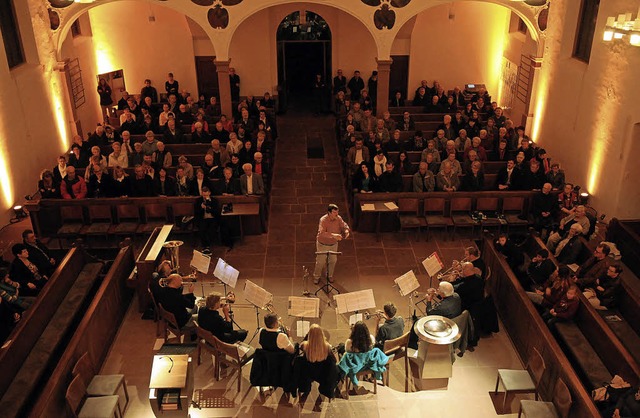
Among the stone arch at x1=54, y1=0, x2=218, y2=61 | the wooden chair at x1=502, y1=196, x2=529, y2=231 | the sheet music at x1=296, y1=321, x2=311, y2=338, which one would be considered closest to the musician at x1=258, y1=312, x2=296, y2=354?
the sheet music at x1=296, y1=321, x2=311, y2=338

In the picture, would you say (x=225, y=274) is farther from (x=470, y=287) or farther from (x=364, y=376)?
(x=470, y=287)

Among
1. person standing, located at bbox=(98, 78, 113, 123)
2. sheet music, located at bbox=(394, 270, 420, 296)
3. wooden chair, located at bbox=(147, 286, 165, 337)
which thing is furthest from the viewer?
person standing, located at bbox=(98, 78, 113, 123)

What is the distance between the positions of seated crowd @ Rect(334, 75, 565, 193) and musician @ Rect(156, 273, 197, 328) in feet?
15.9

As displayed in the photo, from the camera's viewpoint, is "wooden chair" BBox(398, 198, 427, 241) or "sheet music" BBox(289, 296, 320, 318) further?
"wooden chair" BBox(398, 198, 427, 241)

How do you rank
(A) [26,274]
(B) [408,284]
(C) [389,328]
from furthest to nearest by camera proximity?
(A) [26,274] < (B) [408,284] < (C) [389,328]

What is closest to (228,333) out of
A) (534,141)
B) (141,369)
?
(141,369)

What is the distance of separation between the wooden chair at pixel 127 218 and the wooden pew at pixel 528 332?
6.57m

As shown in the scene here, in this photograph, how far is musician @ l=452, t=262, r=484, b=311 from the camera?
861cm

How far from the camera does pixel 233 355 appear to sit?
25.8ft

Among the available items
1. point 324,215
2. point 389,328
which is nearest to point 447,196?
point 324,215

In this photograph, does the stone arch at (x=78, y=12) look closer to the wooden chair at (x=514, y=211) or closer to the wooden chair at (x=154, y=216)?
the wooden chair at (x=154, y=216)

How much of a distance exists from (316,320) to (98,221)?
16.8 ft

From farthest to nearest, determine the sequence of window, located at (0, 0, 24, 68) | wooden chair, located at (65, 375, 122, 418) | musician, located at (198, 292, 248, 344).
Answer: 1. window, located at (0, 0, 24, 68)
2. musician, located at (198, 292, 248, 344)
3. wooden chair, located at (65, 375, 122, 418)

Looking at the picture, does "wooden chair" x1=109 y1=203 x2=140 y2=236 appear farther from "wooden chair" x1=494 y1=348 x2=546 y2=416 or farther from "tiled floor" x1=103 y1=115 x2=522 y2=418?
"wooden chair" x1=494 y1=348 x2=546 y2=416
